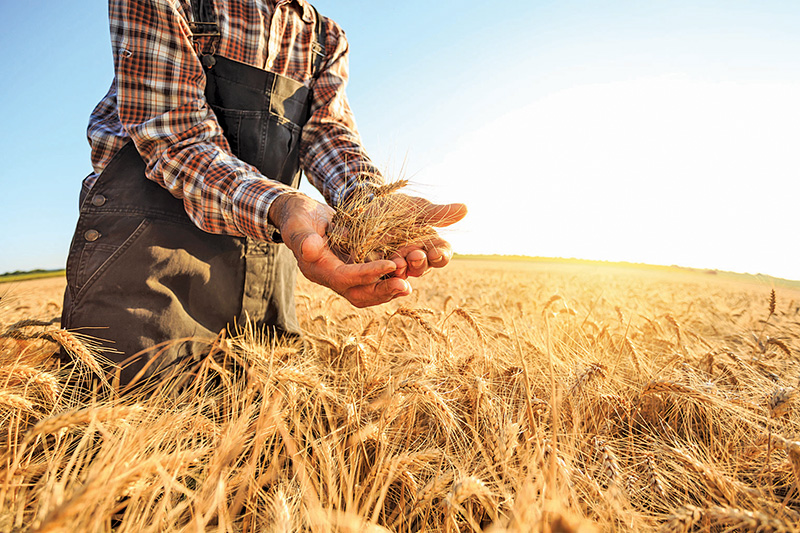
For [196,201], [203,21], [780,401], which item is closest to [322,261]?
[196,201]

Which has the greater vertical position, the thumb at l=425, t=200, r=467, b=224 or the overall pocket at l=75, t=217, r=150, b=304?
the thumb at l=425, t=200, r=467, b=224

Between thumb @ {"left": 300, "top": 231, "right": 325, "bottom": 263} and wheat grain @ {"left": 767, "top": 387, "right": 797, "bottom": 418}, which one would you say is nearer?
wheat grain @ {"left": 767, "top": 387, "right": 797, "bottom": 418}

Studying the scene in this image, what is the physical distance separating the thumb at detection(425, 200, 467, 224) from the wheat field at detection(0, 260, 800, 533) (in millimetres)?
399

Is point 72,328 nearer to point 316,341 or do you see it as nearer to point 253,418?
point 253,418

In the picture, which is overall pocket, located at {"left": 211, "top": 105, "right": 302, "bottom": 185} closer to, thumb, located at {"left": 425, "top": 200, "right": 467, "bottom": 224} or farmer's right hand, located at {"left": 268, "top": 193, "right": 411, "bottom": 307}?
farmer's right hand, located at {"left": 268, "top": 193, "right": 411, "bottom": 307}

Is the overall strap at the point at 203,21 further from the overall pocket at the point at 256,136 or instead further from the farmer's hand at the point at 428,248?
the farmer's hand at the point at 428,248

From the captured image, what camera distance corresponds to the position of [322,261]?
4.02ft

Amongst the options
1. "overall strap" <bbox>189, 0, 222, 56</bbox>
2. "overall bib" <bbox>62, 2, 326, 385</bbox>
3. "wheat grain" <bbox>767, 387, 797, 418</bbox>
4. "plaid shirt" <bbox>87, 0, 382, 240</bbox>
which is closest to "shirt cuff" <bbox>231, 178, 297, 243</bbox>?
Result: "plaid shirt" <bbox>87, 0, 382, 240</bbox>

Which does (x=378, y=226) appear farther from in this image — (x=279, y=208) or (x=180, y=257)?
(x=180, y=257)

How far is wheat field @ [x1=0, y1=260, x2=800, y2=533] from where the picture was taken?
667 mm

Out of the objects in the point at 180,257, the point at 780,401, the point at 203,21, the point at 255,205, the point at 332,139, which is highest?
the point at 203,21

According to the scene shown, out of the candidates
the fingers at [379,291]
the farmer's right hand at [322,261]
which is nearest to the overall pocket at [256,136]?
the farmer's right hand at [322,261]

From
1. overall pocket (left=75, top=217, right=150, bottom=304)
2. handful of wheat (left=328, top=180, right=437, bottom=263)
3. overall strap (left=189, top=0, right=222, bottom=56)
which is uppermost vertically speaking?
overall strap (left=189, top=0, right=222, bottom=56)

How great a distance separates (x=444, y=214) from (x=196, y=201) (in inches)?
37.7
